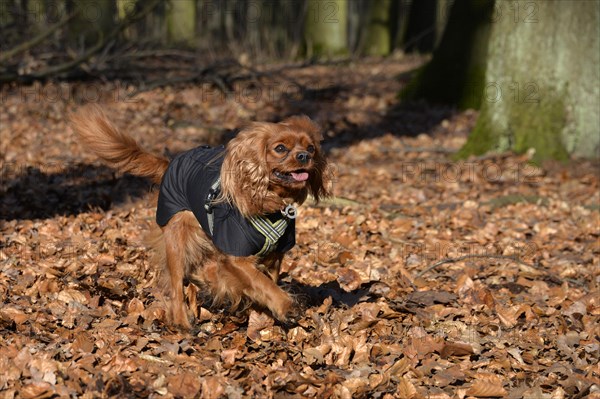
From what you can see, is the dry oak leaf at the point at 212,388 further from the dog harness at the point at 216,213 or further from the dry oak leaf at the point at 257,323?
the dog harness at the point at 216,213

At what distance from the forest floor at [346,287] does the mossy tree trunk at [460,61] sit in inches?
109

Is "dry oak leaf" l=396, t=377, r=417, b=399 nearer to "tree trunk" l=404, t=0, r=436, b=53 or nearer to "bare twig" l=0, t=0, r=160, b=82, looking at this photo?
"bare twig" l=0, t=0, r=160, b=82

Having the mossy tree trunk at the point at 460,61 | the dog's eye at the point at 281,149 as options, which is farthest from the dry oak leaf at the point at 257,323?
the mossy tree trunk at the point at 460,61

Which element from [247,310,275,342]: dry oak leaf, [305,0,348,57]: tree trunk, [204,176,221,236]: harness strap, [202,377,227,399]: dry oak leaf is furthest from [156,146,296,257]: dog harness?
[305,0,348,57]: tree trunk

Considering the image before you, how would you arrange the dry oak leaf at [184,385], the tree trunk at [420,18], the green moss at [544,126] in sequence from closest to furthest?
1. the dry oak leaf at [184,385]
2. the green moss at [544,126]
3. the tree trunk at [420,18]

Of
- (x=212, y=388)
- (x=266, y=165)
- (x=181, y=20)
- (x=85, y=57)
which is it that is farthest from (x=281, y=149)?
(x=181, y=20)

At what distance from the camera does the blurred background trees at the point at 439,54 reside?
10297 mm

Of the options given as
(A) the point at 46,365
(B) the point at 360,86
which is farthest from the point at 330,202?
(B) the point at 360,86

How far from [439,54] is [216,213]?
10709 millimetres

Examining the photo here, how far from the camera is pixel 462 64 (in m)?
14.6

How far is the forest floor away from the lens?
460cm

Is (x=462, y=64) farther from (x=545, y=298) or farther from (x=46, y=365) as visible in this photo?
(x=46, y=365)

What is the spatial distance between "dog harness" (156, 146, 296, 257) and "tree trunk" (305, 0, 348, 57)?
680 inches

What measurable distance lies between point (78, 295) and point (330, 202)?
373 centimetres
